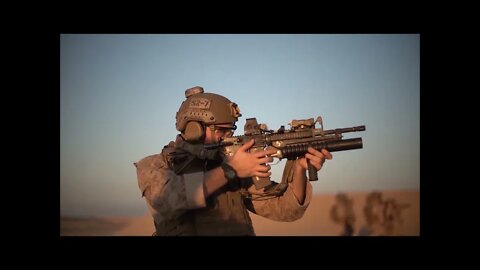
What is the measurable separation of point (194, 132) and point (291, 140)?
2.81 ft

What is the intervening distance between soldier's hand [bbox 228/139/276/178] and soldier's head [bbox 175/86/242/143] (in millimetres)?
436

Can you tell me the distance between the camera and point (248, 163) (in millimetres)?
3896

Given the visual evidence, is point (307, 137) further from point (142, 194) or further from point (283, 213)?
→ point (142, 194)

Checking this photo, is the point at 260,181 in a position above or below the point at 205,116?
below

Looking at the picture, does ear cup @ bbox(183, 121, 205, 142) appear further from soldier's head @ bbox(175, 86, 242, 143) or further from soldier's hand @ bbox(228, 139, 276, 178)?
soldier's hand @ bbox(228, 139, 276, 178)

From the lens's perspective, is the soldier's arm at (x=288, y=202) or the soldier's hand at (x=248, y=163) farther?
the soldier's arm at (x=288, y=202)

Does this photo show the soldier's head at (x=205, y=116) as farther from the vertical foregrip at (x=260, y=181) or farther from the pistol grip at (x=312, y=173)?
the pistol grip at (x=312, y=173)

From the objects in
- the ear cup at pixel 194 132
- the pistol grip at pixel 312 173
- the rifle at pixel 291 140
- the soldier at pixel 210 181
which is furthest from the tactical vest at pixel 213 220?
the pistol grip at pixel 312 173

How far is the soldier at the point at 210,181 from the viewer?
3769mm

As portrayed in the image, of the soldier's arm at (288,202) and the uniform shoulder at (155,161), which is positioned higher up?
the uniform shoulder at (155,161)

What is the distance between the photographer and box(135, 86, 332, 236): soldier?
377cm

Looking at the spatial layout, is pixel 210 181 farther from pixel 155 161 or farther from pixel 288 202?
pixel 288 202

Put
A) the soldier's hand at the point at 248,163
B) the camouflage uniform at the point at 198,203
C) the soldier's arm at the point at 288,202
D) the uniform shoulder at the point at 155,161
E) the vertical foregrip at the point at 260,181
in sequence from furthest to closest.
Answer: the soldier's arm at the point at 288,202 → the vertical foregrip at the point at 260,181 → the uniform shoulder at the point at 155,161 → the soldier's hand at the point at 248,163 → the camouflage uniform at the point at 198,203

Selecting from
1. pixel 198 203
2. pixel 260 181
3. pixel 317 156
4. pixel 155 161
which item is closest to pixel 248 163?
pixel 260 181
